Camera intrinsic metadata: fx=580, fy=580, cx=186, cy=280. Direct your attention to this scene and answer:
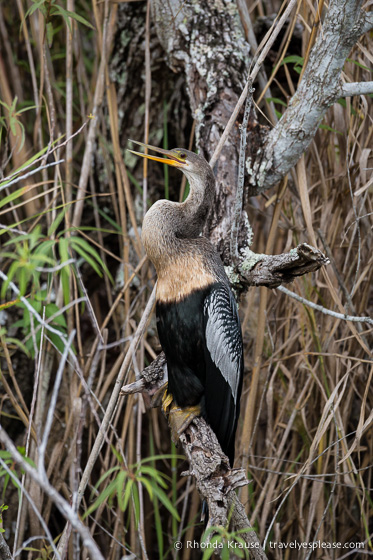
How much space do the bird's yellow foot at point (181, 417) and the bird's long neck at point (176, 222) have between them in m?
0.45

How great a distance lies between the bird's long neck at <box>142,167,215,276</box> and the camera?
181cm

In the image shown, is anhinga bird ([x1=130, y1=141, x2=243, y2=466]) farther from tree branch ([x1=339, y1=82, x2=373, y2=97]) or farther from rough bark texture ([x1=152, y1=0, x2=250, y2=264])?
tree branch ([x1=339, y1=82, x2=373, y2=97])

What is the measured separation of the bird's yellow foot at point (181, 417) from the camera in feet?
5.89

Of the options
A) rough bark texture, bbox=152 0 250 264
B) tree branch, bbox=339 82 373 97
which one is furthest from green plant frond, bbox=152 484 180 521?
tree branch, bbox=339 82 373 97

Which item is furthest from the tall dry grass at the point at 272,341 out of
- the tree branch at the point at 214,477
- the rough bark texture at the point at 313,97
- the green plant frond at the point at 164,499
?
the green plant frond at the point at 164,499

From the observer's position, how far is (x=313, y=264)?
59.6 inches

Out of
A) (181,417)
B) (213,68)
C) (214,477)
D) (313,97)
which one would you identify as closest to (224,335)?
(181,417)

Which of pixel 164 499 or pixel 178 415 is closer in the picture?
pixel 164 499

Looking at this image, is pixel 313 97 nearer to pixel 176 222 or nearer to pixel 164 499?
pixel 176 222

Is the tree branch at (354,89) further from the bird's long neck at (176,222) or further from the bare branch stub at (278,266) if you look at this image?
the bare branch stub at (278,266)

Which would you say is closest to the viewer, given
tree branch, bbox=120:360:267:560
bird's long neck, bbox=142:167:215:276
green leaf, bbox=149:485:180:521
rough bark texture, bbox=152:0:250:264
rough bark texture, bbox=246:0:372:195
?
green leaf, bbox=149:485:180:521

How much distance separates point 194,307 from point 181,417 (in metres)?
0.36

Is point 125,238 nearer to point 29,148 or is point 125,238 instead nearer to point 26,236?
point 29,148

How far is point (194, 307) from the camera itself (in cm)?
178
